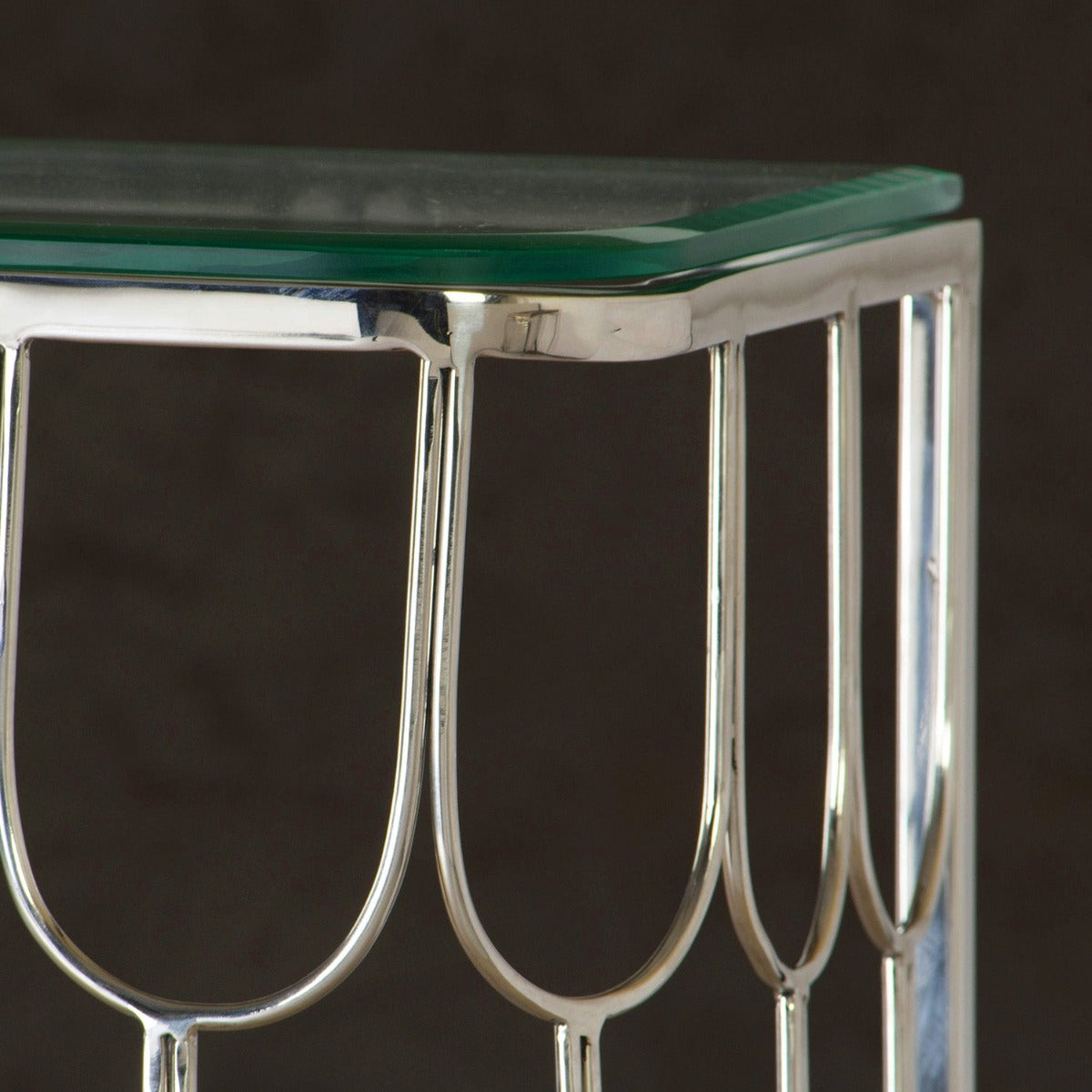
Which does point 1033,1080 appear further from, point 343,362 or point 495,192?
point 495,192

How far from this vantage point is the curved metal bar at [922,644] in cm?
58

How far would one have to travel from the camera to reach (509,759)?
1.23 metres

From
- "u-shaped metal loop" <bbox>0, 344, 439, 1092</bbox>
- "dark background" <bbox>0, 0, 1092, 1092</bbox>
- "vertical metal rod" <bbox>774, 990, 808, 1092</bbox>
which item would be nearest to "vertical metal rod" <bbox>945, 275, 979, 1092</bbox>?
"vertical metal rod" <bbox>774, 990, 808, 1092</bbox>

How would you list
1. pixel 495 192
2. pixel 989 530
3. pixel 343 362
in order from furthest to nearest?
1. pixel 989 530
2. pixel 343 362
3. pixel 495 192

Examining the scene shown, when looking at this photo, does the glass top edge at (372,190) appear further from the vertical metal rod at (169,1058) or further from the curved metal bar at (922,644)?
the vertical metal rod at (169,1058)

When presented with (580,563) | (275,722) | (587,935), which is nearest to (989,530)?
(580,563)

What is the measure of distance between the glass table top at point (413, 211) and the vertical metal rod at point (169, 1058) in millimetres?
184

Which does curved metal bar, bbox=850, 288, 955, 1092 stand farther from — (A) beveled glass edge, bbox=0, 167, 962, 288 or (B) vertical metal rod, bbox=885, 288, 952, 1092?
(A) beveled glass edge, bbox=0, 167, 962, 288

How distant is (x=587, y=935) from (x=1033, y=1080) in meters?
0.34

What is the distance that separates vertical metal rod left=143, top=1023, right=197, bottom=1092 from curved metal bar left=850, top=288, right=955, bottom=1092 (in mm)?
233

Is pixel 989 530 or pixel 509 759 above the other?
pixel 989 530

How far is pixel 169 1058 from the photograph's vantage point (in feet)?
1.47

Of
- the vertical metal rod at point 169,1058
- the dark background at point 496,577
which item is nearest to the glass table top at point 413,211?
the vertical metal rod at point 169,1058

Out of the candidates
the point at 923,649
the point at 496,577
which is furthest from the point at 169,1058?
the point at 496,577
